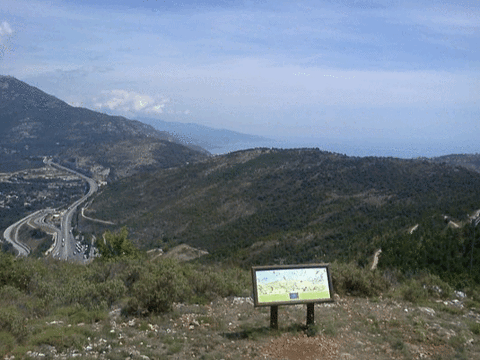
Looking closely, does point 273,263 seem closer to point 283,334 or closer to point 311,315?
point 311,315

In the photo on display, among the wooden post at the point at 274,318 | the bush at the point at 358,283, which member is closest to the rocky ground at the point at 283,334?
the wooden post at the point at 274,318

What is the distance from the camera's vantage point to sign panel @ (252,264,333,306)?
8047mm

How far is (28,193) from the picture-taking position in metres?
117

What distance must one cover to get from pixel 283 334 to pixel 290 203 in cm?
4763

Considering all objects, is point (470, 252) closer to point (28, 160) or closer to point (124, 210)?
point (124, 210)

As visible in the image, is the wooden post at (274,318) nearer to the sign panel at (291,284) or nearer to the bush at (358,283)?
the sign panel at (291,284)

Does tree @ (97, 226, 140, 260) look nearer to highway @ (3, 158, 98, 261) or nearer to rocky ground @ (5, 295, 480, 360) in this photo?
rocky ground @ (5, 295, 480, 360)

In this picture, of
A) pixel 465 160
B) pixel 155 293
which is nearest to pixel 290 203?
pixel 155 293

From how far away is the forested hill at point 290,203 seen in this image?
3153cm

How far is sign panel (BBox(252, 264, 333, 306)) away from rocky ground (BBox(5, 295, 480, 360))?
0.70 metres

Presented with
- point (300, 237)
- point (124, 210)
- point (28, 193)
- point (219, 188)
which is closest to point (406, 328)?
point (300, 237)

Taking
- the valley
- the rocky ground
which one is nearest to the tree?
the valley

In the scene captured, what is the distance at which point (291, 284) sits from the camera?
8250 mm

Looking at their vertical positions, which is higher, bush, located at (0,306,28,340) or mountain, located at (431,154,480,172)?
mountain, located at (431,154,480,172)
